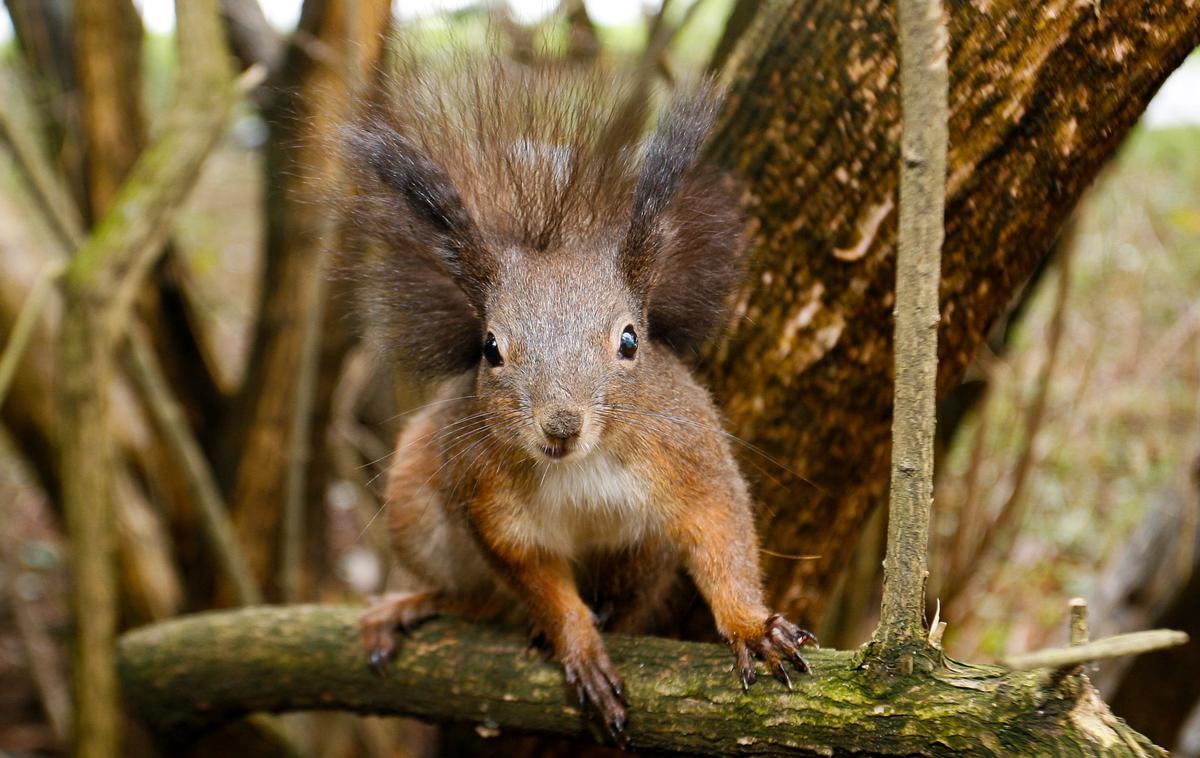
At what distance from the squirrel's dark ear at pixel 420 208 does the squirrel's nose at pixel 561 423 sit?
0.52 m

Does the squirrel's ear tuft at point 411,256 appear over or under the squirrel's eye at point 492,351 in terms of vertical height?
over

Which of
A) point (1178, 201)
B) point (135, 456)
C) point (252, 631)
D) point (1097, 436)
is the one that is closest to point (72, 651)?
point (252, 631)

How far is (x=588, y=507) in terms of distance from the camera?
274 centimetres

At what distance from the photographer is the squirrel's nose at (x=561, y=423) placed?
2350 mm

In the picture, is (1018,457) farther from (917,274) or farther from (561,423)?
(917,274)

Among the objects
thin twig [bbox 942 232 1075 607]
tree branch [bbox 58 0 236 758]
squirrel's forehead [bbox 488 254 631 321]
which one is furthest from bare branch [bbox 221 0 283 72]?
thin twig [bbox 942 232 1075 607]

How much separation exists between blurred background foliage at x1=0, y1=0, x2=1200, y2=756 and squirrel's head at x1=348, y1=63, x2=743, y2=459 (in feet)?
6.35

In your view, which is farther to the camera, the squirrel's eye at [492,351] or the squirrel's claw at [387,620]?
the squirrel's claw at [387,620]

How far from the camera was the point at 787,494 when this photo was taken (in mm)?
2973

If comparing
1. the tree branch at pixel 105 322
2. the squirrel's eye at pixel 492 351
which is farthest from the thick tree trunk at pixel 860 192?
the tree branch at pixel 105 322

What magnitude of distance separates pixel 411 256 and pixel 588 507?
83 cm

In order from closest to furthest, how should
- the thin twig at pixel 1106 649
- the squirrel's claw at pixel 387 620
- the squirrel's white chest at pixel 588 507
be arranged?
the thin twig at pixel 1106 649, the squirrel's white chest at pixel 588 507, the squirrel's claw at pixel 387 620

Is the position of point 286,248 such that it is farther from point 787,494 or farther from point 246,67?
point 787,494

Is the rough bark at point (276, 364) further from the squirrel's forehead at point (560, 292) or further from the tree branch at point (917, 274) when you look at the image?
the tree branch at point (917, 274)
